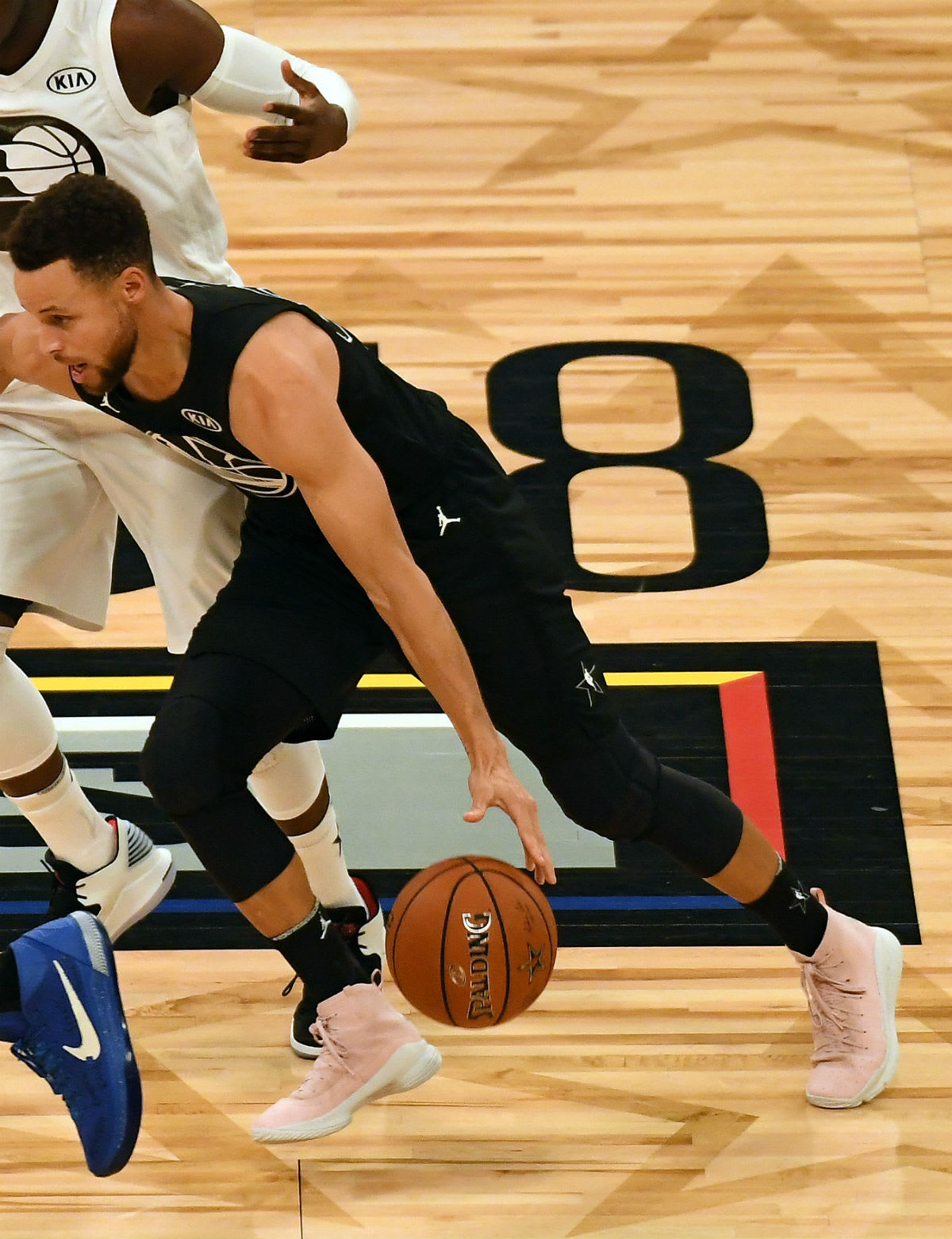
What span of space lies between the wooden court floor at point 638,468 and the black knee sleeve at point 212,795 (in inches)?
24.7

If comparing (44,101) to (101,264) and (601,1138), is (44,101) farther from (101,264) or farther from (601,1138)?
(601,1138)

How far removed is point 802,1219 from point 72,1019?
1368 millimetres

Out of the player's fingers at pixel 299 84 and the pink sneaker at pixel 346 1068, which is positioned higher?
the player's fingers at pixel 299 84

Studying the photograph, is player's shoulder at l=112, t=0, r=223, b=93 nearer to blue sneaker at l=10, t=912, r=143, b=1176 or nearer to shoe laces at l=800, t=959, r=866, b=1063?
blue sneaker at l=10, t=912, r=143, b=1176

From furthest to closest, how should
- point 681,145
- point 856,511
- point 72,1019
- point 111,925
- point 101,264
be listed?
point 681,145, point 856,511, point 111,925, point 72,1019, point 101,264

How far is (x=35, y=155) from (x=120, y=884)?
1536 mm

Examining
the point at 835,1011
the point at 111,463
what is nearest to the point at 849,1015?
the point at 835,1011

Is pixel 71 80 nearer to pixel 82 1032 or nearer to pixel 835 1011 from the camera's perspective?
pixel 82 1032

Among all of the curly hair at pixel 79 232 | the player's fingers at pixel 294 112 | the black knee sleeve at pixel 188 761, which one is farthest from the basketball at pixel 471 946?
the player's fingers at pixel 294 112

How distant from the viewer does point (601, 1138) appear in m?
3.28

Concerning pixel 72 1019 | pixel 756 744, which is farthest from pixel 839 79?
pixel 72 1019

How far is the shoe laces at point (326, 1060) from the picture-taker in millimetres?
3156

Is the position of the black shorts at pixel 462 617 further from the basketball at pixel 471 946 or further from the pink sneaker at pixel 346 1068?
the pink sneaker at pixel 346 1068

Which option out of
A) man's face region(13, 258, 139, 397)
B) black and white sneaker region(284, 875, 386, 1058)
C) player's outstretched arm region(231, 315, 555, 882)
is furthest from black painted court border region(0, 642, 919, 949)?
man's face region(13, 258, 139, 397)
